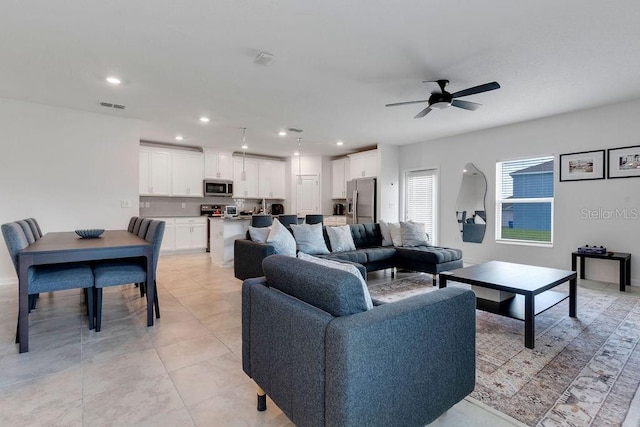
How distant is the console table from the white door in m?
5.53

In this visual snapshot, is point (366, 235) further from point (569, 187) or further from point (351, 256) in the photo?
point (569, 187)

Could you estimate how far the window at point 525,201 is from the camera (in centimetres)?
510

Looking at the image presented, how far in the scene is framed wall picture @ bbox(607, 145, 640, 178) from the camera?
13.7ft

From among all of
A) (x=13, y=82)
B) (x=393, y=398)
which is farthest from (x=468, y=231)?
(x=13, y=82)

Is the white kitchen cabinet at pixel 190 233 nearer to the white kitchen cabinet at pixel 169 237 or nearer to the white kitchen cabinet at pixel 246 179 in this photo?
the white kitchen cabinet at pixel 169 237

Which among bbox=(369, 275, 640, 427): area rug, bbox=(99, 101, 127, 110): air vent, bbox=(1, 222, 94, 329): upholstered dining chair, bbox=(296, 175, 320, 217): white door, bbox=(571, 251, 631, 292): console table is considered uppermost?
bbox=(99, 101, 127, 110): air vent

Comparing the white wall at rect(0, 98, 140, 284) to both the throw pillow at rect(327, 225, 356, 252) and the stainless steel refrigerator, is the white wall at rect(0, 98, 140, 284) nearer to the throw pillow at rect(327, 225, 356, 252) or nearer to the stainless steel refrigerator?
the throw pillow at rect(327, 225, 356, 252)

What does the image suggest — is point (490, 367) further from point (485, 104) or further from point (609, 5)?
point (485, 104)

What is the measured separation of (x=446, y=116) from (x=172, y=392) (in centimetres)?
493

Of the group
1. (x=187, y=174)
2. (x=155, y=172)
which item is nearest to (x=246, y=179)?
(x=187, y=174)

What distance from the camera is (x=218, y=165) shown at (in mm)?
7797

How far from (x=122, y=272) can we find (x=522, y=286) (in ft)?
11.4

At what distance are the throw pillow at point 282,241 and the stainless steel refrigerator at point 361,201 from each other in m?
3.49
